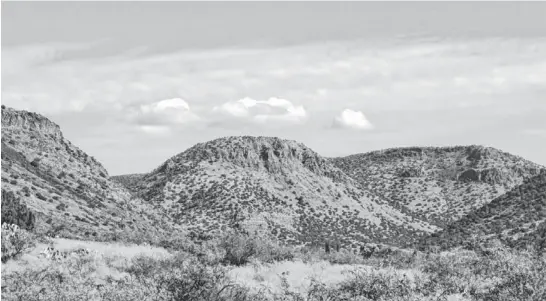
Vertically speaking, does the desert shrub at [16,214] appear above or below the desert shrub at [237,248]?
above

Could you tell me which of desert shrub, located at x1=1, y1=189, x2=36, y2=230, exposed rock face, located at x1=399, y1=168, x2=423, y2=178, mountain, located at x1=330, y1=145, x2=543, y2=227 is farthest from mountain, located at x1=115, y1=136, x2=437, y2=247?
desert shrub, located at x1=1, y1=189, x2=36, y2=230

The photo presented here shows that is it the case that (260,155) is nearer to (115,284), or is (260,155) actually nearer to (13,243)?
(13,243)

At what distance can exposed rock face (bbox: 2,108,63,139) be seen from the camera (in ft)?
248

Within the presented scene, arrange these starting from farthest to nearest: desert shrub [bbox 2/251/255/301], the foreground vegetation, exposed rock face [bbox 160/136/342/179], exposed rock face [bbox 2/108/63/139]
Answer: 1. exposed rock face [bbox 160/136/342/179]
2. exposed rock face [bbox 2/108/63/139]
3. the foreground vegetation
4. desert shrub [bbox 2/251/255/301]

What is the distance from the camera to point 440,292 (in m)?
21.7

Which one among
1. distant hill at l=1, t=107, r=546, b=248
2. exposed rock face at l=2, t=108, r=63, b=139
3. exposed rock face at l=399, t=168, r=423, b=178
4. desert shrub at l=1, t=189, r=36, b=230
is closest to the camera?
desert shrub at l=1, t=189, r=36, b=230

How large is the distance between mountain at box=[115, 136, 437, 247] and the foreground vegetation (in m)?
50.8

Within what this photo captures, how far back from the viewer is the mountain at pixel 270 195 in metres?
89.1

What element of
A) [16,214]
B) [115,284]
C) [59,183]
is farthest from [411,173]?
[115,284]

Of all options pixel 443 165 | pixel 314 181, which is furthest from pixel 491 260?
pixel 443 165

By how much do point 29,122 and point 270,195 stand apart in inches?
1624

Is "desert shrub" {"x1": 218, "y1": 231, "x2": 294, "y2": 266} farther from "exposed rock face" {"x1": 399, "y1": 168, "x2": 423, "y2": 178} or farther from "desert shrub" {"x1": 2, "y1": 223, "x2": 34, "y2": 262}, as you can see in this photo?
"exposed rock face" {"x1": 399, "y1": 168, "x2": 423, "y2": 178}

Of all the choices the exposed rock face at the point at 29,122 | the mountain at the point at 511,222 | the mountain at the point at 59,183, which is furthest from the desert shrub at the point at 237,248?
the exposed rock face at the point at 29,122

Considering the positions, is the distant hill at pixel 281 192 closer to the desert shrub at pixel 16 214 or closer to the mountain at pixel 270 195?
the desert shrub at pixel 16 214
